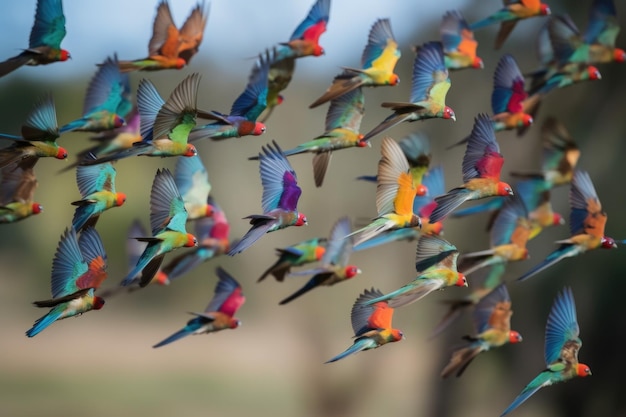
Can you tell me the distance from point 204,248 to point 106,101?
544 mm

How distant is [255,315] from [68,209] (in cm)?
163

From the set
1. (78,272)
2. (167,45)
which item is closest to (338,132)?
(167,45)

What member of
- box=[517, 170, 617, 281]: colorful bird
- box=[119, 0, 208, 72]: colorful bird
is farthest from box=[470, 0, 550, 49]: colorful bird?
box=[119, 0, 208, 72]: colorful bird

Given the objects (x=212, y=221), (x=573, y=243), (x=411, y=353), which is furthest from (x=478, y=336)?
(x=411, y=353)

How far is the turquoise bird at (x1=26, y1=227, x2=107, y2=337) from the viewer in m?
1.78

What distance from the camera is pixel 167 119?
5.92 feet

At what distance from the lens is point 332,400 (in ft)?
16.9

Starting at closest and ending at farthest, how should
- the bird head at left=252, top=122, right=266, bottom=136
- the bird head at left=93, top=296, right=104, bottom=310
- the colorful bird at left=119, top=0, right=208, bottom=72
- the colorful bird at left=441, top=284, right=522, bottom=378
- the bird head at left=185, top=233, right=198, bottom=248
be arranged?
the bird head at left=93, top=296, right=104, bottom=310 → the bird head at left=185, top=233, right=198, bottom=248 → the bird head at left=252, top=122, right=266, bottom=136 → the colorful bird at left=119, top=0, right=208, bottom=72 → the colorful bird at left=441, top=284, right=522, bottom=378

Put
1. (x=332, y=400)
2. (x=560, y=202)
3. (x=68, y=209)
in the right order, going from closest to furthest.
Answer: (x=560, y=202) → (x=332, y=400) → (x=68, y=209)

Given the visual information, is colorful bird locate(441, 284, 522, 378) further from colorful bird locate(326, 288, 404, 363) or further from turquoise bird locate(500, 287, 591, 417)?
colorful bird locate(326, 288, 404, 363)

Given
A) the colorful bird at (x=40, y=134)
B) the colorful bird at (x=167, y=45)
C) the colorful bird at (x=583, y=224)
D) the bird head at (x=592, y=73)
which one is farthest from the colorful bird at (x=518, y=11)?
the colorful bird at (x=40, y=134)

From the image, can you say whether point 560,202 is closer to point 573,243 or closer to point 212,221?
point 573,243

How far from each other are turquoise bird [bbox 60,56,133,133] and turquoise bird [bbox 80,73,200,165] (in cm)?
20

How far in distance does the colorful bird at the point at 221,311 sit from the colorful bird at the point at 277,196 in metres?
0.47
